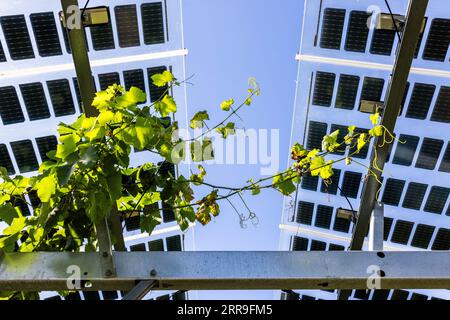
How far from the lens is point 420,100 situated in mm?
6727

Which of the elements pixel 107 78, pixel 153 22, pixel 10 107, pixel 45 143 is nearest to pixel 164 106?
pixel 153 22

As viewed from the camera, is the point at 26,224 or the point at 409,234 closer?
the point at 26,224

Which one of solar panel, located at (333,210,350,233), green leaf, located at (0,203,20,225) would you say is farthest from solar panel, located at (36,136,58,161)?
green leaf, located at (0,203,20,225)

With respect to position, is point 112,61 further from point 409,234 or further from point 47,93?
point 409,234

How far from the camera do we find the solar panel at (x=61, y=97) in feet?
22.3

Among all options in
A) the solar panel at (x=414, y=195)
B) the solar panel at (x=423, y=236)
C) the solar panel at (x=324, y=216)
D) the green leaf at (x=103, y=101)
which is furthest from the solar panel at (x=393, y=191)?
the green leaf at (x=103, y=101)

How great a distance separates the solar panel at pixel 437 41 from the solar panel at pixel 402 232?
3.03 m

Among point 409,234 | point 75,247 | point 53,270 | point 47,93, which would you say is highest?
point 53,270

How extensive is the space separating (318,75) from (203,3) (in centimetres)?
187

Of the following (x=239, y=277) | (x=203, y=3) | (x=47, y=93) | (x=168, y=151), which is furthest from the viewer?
(x=47, y=93)

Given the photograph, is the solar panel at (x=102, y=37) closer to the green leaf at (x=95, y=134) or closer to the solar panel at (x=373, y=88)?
the solar panel at (x=373, y=88)

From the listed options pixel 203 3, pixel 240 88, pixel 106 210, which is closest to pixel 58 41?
pixel 203 3

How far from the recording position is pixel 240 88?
215 inches

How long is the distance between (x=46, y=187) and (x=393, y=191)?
6.46 metres
